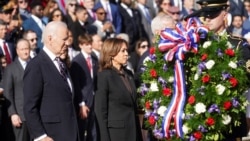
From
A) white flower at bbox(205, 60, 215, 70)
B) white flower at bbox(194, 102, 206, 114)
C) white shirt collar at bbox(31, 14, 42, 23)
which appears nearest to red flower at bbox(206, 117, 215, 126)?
white flower at bbox(194, 102, 206, 114)

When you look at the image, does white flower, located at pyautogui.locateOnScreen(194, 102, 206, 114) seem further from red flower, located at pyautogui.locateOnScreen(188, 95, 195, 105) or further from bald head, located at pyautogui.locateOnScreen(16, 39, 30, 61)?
bald head, located at pyautogui.locateOnScreen(16, 39, 30, 61)

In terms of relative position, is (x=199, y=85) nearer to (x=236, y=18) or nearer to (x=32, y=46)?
(x=32, y=46)

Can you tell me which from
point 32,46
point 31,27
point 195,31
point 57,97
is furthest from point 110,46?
point 31,27

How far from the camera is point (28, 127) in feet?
33.9

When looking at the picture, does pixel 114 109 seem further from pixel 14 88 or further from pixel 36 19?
pixel 36 19

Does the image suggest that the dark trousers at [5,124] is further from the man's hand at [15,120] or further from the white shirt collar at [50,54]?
the white shirt collar at [50,54]

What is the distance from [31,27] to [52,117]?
729 centimetres

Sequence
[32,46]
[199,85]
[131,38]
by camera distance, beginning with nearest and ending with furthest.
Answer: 1. [199,85]
2. [32,46]
3. [131,38]

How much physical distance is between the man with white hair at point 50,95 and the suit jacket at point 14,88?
351 cm

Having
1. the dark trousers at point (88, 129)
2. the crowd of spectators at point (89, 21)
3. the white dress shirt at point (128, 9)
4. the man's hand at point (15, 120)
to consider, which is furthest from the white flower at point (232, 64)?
the white dress shirt at point (128, 9)

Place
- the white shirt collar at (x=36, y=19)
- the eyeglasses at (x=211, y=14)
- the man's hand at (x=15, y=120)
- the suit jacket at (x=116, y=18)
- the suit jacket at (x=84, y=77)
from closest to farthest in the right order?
the eyeglasses at (x=211, y=14) → the man's hand at (x=15, y=120) → the suit jacket at (x=84, y=77) → the white shirt collar at (x=36, y=19) → the suit jacket at (x=116, y=18)

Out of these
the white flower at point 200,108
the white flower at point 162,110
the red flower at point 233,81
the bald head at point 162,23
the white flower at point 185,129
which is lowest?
the white flower at point 185,129

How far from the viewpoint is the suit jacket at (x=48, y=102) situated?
10.3m

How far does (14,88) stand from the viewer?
14.2 metres
